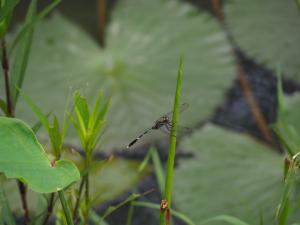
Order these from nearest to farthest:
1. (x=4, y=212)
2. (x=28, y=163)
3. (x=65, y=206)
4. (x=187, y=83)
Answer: (x=28, y=163) → (x=65, y=206) → (x=4, y=212) → (x=187, y=83)

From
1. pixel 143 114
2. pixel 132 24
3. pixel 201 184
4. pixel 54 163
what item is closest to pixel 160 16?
pixel 132 24

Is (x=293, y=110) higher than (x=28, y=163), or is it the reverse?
(x=28, y=163)

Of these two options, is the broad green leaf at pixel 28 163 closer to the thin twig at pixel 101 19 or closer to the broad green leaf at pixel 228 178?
the broad green leaf at pixel 228 178

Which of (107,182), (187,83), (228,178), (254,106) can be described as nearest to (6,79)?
(107,182)

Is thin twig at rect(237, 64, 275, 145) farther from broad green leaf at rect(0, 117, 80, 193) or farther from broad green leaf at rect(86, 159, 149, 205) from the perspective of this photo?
broad green leaf at rect(0, 117, 80, 193)

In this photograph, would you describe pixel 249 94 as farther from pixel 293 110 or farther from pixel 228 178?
pixel 228 178

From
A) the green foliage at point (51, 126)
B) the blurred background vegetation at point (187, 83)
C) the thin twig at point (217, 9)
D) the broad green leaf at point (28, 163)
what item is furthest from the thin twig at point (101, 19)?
the broad green leaf at point (28, 163)

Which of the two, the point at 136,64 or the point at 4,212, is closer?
the point at 4,212
